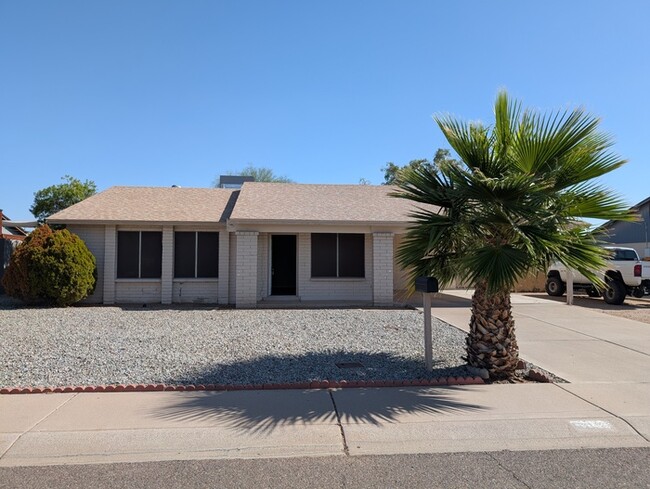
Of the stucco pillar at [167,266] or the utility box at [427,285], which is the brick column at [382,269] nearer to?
the stucco pillar at [167,266]

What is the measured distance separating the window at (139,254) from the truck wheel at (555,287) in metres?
15.7

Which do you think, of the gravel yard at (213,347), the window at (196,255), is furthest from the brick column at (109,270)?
the gravel yard at (213,347)

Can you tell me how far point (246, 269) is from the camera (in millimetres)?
15023

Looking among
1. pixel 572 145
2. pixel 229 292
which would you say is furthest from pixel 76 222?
pixel 572 145

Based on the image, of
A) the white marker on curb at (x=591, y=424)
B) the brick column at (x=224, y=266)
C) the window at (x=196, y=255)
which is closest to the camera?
the white marker on curb at (x=591, y=424)

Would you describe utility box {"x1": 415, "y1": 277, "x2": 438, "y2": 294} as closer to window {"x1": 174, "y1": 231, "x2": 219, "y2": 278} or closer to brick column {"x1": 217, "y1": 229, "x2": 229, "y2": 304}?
brick column {"x1": 217, "y1": 229, "x2": 229, "y2": 304}

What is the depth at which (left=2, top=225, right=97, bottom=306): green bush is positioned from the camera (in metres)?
14.0

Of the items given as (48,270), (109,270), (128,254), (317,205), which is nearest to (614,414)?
(317,205)

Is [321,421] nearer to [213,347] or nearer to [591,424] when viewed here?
[591,424]

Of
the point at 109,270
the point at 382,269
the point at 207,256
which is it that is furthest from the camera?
the point at 207,256

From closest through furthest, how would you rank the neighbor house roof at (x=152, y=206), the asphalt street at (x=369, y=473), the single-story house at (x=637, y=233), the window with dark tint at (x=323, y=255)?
the asphalt street at (x=369, y=473) → the neighbor house roof at (x=152, y=206) → the window with dark tint at (x=323, y=255) → the single-story house at (x=637, y=233)

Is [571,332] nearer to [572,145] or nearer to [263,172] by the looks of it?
[572,145]

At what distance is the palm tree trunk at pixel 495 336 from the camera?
727cm

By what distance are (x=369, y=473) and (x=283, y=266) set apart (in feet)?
45.1
